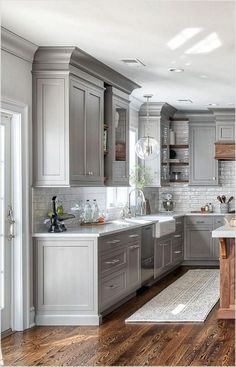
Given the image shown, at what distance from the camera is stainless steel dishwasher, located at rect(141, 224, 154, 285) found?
308 inches

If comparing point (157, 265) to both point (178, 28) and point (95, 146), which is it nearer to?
point (95, 146)

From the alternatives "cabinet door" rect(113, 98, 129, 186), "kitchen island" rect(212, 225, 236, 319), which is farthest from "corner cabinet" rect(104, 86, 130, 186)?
"kitchen island" rect(212, 225, 236, 319)

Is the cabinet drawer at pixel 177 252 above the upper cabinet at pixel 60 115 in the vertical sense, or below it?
below

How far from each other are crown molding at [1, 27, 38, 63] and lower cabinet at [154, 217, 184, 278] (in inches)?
144

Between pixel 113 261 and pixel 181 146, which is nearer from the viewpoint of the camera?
pixel 113 261

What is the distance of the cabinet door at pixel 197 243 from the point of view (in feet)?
34.0

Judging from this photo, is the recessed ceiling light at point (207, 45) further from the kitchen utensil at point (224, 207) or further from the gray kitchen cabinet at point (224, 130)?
the kitchen utensil at point (224, 207)

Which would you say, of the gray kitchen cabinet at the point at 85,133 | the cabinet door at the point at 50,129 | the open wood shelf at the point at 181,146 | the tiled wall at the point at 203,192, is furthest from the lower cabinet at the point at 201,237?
the cabinet door at the point at 50,129

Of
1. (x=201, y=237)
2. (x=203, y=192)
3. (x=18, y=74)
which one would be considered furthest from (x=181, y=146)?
(x=18, y=74)

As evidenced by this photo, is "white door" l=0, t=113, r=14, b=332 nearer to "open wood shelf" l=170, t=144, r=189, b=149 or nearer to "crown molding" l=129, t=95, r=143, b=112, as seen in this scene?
"crown molding" l=129, t=95, r=143, b=112

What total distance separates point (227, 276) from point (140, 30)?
2648 millimetres

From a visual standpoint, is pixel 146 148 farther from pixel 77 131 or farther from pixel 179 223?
pixel 77 131

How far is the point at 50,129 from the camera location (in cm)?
603

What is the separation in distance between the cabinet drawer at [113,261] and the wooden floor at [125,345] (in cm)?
51
